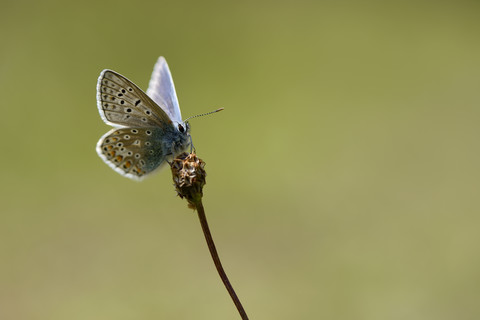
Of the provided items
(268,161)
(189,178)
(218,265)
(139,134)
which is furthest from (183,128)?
(268,161)

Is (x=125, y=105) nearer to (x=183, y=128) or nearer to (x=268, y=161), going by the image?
(x=183, y=128)

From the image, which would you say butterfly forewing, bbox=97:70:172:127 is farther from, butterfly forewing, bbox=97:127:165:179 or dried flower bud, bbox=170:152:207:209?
dried flower bud, bbox=170:152:207:209

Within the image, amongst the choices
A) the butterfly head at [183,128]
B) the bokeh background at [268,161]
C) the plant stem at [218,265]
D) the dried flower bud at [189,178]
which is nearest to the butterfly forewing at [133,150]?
the butterfly head at [183,128]

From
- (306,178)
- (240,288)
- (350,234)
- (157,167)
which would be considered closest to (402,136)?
(306,178)

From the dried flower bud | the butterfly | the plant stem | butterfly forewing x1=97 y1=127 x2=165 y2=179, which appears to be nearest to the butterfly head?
the butterfly

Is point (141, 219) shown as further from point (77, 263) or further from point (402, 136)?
point (402, 136)

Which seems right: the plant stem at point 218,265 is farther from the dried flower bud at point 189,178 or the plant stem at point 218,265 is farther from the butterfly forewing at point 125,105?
the butterfly forewing at point 125,105
